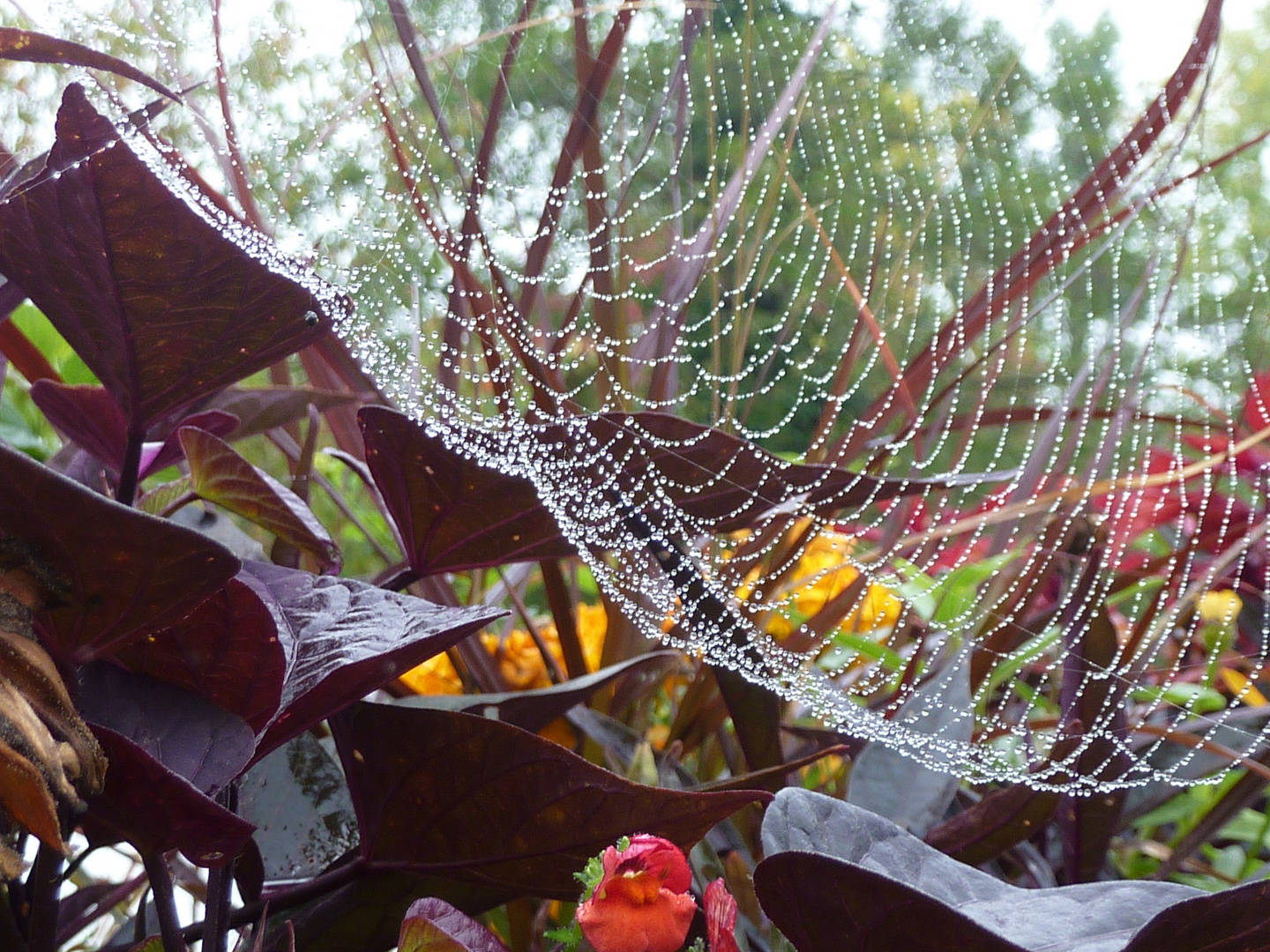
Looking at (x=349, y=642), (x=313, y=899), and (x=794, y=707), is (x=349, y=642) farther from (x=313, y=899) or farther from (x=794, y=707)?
(x=794, y=707)

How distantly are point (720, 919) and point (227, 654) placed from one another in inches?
5.3

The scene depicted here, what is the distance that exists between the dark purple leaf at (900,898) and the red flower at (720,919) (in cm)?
1

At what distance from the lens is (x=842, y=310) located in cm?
38

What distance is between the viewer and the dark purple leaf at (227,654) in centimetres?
23

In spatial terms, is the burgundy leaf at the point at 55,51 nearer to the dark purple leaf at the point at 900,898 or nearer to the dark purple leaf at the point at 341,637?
the dark purple leaf at the point at 341,637

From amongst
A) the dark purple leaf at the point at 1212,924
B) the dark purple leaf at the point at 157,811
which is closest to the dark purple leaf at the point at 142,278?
the dark purple leaf at the point at 157,811

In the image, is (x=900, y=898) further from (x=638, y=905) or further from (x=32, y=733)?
(x=32, y=733)

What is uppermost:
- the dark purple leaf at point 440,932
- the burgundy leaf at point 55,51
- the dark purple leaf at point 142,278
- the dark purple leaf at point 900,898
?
the burgundy leaf at point 55,51

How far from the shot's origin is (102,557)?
19cm

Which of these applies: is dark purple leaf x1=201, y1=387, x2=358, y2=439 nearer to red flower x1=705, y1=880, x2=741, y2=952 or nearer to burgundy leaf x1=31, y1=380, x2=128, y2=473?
burgundy leaf x1=31, y1=380, x2=128, y2=473

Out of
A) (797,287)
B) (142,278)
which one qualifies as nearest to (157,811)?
(142,278)

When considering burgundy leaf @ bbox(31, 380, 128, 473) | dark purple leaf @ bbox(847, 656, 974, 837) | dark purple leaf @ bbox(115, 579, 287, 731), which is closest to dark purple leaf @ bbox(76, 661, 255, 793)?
dark purple leaf @ bbox(115, 579, 287, 731)

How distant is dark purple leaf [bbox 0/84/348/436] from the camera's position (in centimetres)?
22

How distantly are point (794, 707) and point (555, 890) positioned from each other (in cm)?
30
